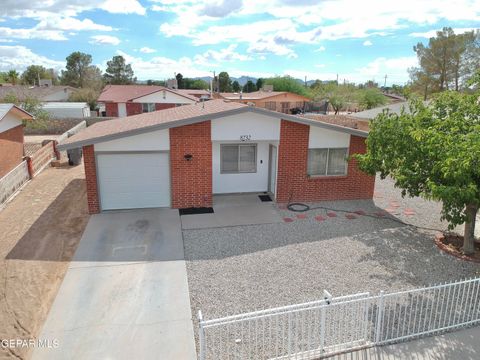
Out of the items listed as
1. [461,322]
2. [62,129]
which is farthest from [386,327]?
[62,129]

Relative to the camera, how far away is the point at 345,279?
806 centimetres

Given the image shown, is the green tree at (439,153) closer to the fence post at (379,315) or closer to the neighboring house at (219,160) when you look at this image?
the neighboring house at (219,160)

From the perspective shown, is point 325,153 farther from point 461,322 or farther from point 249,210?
point 461,322

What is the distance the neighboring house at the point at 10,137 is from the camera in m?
15.3

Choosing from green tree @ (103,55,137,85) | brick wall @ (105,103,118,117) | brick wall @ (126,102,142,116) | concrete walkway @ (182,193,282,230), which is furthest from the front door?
green tree @ (103,55,137,85)

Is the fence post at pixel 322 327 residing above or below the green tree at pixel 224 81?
below

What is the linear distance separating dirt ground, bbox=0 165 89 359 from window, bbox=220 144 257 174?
5.14 meters

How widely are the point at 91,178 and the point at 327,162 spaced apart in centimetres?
821

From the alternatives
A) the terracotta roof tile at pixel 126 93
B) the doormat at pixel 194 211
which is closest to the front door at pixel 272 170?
the doormat at pixel 194 211

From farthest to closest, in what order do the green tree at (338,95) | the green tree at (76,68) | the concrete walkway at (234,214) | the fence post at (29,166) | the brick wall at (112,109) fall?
the green tree at (76,68)
the green tree at (338,95)
the brick wall at (112,109)
the fence post at (29,166)
the concrete walkway at (234,214)

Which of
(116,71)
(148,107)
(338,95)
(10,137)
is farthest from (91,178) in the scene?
(116,71)

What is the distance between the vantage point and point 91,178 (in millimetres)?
11648

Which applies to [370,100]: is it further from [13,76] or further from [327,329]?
[13,76]

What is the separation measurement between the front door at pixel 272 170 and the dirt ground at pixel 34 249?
6.58 meters
